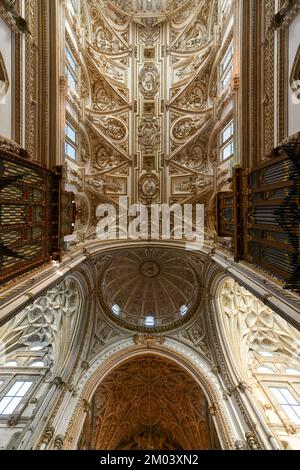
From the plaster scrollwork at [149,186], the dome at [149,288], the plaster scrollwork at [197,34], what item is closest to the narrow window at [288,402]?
the dome at [149,288]

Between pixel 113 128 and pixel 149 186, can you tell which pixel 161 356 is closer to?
pixel 149 186

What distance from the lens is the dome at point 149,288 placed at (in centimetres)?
2011

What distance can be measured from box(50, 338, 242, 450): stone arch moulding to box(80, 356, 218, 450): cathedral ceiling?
→ 1.16m

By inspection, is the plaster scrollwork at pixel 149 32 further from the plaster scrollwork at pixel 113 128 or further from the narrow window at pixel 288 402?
the narrow window at pixel 288 402

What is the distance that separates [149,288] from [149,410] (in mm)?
10268

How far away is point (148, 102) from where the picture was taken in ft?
66.3

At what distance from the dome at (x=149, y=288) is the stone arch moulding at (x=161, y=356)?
180 cm

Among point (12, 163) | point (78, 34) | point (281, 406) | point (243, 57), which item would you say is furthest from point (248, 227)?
point (78, 34)

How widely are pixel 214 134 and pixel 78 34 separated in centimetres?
1153

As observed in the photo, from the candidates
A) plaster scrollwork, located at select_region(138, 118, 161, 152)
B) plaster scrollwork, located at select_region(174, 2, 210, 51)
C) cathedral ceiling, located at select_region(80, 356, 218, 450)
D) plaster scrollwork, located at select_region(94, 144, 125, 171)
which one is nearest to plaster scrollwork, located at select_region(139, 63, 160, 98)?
plaster scrollwork, located at select_region(138, 118, 161, 152)

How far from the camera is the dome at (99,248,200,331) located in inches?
792

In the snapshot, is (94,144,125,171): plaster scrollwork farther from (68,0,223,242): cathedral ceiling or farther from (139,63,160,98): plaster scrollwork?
(139,63,160,98): plaster scrollwork

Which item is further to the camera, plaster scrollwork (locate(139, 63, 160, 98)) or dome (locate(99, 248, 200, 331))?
plaster scrollwork (locate(139, 63, 160, 98))

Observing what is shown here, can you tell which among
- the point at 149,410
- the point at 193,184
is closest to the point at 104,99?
the point at 193,184
